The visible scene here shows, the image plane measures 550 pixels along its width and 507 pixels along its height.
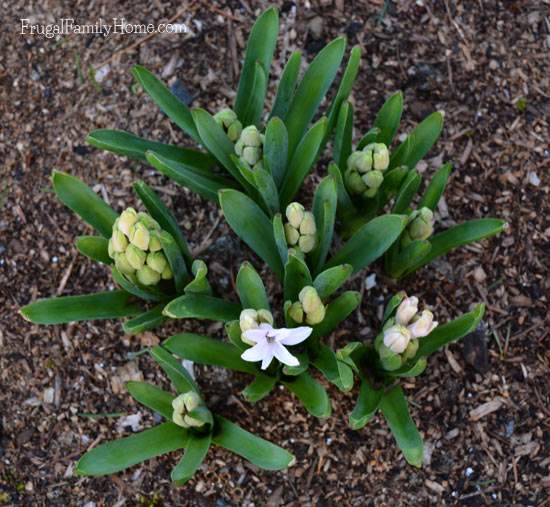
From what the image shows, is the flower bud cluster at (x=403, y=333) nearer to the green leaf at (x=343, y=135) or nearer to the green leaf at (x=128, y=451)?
the green leaf at (x=343, y=135)

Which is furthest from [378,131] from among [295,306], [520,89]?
[520,89]

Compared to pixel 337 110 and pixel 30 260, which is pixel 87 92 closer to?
pixel 30 260

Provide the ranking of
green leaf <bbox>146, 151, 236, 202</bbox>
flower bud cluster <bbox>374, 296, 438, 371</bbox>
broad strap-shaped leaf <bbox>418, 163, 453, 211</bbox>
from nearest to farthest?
flower bud cluster <bbox>374, 296, 438, 371</bbox> → green leaf <bbox>146, 151, 236, 202</bbox> → broad strap-shaped leaf <bbox>418, 163, 453, 211</bbox>

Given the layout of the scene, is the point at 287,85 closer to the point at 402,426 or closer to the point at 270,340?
the point at 270,340

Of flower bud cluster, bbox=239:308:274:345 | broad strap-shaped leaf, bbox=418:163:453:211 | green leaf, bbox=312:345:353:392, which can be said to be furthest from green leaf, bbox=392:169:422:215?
flower bud cluster, bbox=239:308:274:345

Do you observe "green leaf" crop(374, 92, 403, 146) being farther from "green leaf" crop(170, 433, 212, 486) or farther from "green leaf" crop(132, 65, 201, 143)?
"green leaf" crop(170, 433, 212, 486)
